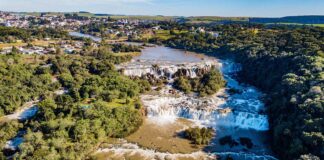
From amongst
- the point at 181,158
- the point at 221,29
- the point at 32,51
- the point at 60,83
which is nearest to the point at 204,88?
the point at 181,158

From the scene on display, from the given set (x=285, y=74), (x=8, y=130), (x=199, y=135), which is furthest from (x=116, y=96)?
(x=285, y=74)

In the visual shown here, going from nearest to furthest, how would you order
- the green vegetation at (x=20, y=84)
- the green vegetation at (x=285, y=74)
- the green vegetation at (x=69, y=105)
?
the green vegetation at (x=69, y=105)
the green vegetation at (x=285, y=74)
the green vegetation at (x=20, y=84)

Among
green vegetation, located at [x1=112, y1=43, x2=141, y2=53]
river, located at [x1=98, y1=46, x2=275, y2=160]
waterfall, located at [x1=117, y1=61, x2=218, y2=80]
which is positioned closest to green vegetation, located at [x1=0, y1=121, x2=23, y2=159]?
river, located at [x1=98, y1=46, x2=275, y2=160]

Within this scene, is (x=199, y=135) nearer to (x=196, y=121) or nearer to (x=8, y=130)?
(x=196, y=121)

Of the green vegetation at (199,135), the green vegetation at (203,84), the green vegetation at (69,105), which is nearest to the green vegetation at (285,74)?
the green vegetation at (199,135)

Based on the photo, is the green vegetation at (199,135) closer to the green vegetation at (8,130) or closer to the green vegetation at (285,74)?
the green vegetation at (285,74)
